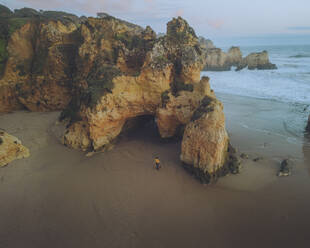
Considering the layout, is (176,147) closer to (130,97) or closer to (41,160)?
(130,97)

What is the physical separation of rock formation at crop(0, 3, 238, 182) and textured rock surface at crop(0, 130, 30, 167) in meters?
1.98

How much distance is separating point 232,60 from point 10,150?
49.8 metres

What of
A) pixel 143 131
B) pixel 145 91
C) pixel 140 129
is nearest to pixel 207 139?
pixel 145 91

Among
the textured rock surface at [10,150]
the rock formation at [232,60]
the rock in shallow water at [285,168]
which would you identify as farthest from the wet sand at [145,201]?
the rock formation at [232,60]

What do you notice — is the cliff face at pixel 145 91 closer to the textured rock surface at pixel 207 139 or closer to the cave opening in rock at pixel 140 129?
the cave opening in rock at pixel 140 129

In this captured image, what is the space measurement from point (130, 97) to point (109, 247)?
671cm

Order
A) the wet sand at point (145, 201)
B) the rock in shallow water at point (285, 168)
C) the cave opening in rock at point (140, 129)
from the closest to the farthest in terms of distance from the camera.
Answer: the wet sand at point (145, 201)
the rock in shallow water at point (285, 168)
the cave opening in rock at point (140, 129)

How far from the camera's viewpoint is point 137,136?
452 inches

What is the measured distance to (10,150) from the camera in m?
8.93

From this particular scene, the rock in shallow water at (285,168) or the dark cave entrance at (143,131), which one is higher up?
the dark cave entrance at (143,131)

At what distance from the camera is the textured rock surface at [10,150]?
8.59m

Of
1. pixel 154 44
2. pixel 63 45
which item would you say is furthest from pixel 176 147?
pixel 63 45

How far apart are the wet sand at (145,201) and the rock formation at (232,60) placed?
3733 cm

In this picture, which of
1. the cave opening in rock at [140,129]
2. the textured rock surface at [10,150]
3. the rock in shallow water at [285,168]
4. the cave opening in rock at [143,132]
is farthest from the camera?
the cave opening in rock at [140,129]
